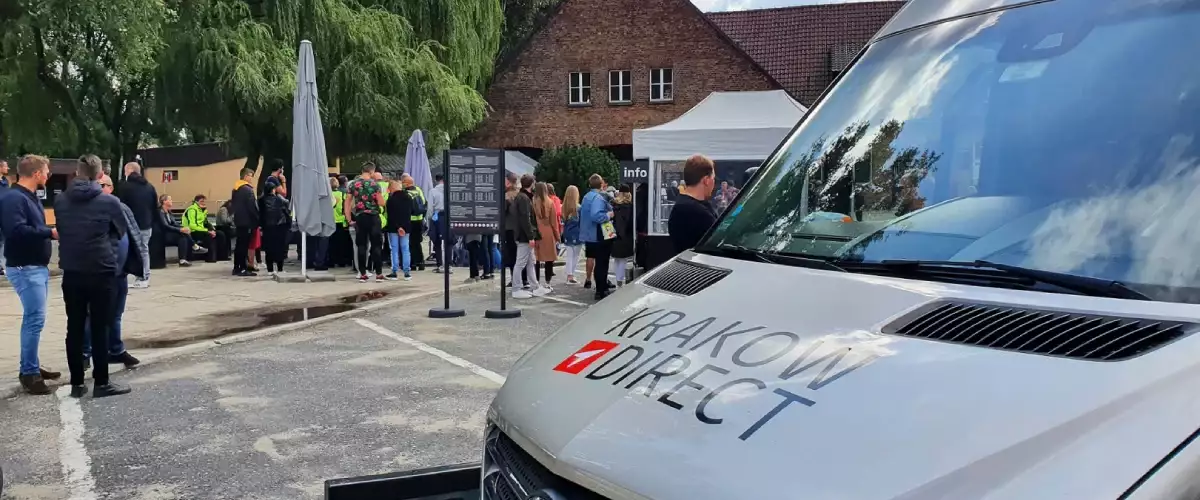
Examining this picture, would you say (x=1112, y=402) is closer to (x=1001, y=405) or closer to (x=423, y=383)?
(x=1001, y=405)

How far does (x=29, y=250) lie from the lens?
21.3 ft

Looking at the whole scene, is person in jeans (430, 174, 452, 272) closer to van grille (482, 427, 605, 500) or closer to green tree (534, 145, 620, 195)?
green tree (534, 145, 620, 195)

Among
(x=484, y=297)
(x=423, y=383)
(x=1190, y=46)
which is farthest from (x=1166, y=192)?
(x=484, y=297)

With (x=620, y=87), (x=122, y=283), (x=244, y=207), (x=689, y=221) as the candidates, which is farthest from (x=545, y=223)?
(x=620, y=87)

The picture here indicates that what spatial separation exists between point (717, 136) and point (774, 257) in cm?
1014

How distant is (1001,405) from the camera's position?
4.86ft

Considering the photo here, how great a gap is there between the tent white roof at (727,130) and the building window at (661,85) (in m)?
18.4

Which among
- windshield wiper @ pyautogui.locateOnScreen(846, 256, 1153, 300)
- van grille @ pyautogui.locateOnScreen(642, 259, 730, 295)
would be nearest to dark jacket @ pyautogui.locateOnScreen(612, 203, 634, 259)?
van grille @ pyautogui.locateOnScreen(642, 259, 730, 295)

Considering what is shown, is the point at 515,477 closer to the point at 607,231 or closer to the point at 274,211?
the point at 607,231

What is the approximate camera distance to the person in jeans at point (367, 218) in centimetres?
1420

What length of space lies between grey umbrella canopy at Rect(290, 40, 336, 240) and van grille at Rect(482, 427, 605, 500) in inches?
477

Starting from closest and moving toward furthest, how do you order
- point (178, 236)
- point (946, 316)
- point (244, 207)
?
point (946, 316), point (244, 207), point (178, 236)

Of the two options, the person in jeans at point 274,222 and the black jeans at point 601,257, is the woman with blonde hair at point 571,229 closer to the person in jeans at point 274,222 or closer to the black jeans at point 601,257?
the black jeans at point 601,257

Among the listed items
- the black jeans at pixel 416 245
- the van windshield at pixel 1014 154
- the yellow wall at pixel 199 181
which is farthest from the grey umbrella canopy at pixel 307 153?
the yellow wall at pixel 199 181
